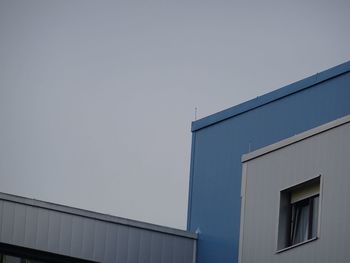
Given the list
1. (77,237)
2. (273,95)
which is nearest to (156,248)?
(77,237)

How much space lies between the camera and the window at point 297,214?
19828mm

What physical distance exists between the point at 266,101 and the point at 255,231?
7.08 metres

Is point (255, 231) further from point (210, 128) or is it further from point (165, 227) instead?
point (210, 128)

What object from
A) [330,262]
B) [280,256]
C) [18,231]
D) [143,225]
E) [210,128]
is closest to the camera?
[330,262]

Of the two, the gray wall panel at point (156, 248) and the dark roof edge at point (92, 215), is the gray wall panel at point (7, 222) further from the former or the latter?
the gray wall panel at point (156, 248)

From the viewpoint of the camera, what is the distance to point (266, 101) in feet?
88.5

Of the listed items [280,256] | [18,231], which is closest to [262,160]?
[280,256]

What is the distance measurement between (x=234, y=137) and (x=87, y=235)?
4.77m

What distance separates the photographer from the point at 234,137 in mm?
27734

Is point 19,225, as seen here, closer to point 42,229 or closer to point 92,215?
point 42,229

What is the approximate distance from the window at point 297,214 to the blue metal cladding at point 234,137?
501 centimetres

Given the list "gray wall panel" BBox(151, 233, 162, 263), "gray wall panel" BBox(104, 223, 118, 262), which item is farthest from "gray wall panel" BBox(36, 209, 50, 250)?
"gray wall panel" BBox(151, 233, 162, 263)

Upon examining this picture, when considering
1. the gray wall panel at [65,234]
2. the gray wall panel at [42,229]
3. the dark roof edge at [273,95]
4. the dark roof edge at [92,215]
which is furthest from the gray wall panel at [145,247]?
the dark roof edge at [273,95]

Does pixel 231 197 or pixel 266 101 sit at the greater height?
pixel 266 101
